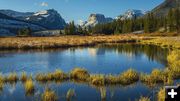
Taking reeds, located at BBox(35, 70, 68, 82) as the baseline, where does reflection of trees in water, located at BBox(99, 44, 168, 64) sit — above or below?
below

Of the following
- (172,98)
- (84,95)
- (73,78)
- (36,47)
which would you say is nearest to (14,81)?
(73,78)

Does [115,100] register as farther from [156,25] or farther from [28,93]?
[156,25]

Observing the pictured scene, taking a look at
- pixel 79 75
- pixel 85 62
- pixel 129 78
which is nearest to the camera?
pixel 129 78

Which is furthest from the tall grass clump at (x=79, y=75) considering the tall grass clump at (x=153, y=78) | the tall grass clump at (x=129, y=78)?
the tall grass clump at (x=153, y=78)

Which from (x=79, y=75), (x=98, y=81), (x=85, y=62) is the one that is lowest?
(x=85, y=62)

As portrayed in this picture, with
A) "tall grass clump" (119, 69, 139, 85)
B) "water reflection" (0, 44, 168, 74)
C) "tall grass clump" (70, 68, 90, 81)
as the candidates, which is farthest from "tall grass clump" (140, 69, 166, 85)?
"water reflection" (0, 44, 168, 74)

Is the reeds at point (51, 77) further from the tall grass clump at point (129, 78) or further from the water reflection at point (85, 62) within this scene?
the water reflection at point (85, 62)

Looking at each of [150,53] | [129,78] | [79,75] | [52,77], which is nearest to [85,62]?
[79,75]

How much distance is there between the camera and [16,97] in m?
20.4

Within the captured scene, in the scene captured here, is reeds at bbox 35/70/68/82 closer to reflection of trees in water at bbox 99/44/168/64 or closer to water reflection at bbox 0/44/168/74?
water reflection at bbox 0/44/168/74

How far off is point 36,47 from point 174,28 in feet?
340

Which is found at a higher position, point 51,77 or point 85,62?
point 51,77

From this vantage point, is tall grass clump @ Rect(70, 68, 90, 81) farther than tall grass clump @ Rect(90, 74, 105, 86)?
Yes

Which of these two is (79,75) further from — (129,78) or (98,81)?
(129,78)
